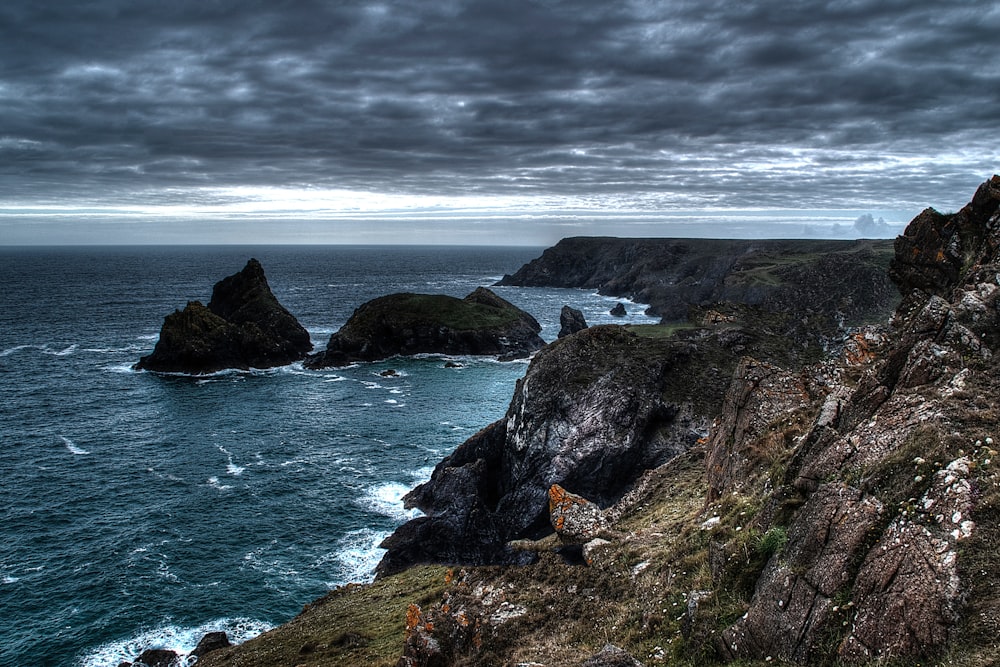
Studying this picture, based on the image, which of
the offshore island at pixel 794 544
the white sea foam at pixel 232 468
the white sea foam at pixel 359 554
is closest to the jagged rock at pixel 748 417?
the offshore island at pixel 794 544

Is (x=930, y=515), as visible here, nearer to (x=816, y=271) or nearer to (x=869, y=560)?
(x=869, y=560)

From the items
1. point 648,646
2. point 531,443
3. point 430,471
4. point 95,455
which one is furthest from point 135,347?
point 648,646

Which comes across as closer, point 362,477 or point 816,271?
point 362,477

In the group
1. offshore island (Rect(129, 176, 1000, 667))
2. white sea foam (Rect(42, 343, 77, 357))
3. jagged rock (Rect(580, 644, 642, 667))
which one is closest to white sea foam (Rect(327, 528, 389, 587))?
offshore island (Rect(129, 176, 1000, 667))

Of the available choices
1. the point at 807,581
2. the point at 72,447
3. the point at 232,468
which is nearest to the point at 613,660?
the point at 807,581

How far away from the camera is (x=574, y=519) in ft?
78.8

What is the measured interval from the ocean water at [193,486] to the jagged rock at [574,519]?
26.2m

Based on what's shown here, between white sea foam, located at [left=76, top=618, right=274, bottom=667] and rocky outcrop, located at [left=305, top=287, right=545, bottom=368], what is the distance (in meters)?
70.6

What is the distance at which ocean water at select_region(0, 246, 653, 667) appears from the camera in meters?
41.0

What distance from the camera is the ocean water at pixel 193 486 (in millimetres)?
41031

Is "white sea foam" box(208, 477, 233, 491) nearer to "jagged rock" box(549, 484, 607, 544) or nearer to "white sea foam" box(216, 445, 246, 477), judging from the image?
"white sea foam" box(216, 445, 246, 477)

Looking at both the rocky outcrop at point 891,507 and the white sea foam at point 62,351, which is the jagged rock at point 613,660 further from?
the white sea foam at point 62,351

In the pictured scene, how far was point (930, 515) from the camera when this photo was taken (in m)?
11.4

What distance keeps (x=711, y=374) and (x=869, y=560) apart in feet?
159
